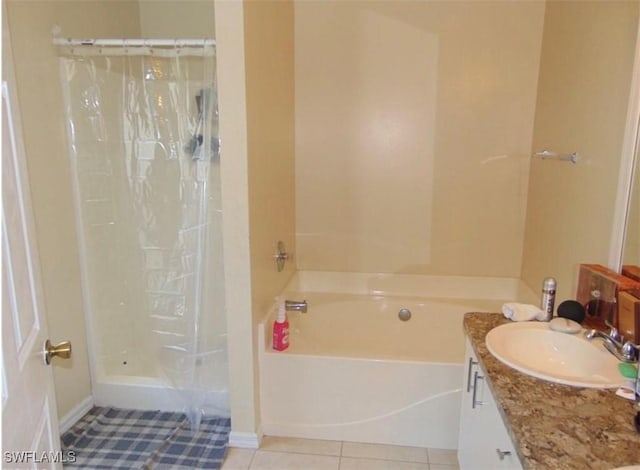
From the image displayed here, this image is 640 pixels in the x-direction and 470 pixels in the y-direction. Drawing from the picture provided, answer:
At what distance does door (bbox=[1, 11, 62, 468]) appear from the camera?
863mm

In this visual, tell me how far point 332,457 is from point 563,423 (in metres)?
1.31

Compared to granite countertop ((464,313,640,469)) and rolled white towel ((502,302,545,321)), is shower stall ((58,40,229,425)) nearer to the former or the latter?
rolled white towel ((502,302,545,321))

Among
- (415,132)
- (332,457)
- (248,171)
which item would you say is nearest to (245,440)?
(332,457)

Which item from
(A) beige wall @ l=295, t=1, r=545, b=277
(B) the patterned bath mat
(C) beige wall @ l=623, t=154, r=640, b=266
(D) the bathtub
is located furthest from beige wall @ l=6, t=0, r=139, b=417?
(C) beige wall @ l=623, t=154, r=640, b=266

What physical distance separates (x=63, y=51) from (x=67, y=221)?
2.59 feet

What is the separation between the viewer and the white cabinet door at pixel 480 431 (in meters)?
1.28

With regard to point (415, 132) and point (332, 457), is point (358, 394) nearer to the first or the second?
point (332, 457)

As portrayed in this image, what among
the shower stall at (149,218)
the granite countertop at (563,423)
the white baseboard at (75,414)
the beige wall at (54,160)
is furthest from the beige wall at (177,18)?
the granite countertop at (563,423)

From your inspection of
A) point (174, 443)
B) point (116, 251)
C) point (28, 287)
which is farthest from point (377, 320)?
point (28, 287)

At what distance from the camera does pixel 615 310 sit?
151cm

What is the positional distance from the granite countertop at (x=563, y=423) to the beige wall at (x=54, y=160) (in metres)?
1.93


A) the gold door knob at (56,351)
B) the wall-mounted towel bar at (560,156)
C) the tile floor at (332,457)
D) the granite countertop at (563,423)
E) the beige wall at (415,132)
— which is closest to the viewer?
the granite countertop at (563,423)

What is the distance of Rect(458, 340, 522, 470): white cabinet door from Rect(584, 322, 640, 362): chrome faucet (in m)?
0.37

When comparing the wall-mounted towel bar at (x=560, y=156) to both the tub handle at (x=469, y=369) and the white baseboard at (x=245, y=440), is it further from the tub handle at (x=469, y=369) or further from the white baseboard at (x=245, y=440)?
the white baseboard at (x=245, y=440)
